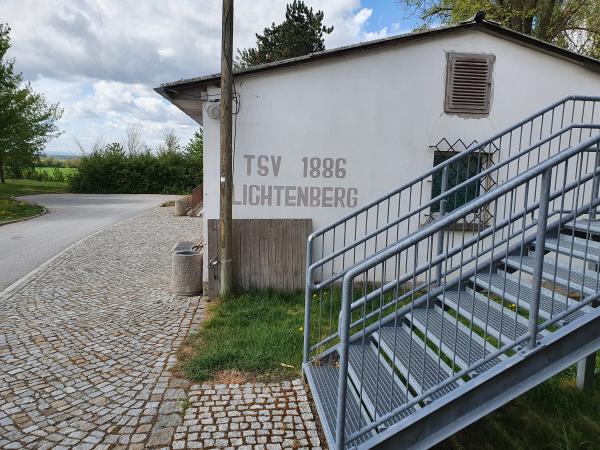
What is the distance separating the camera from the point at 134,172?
107 ft

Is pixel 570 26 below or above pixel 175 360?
above

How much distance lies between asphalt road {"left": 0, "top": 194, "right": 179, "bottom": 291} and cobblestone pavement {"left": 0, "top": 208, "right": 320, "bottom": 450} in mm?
1989

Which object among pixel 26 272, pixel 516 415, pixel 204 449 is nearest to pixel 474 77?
pixel 516 415

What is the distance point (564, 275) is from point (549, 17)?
15027mm

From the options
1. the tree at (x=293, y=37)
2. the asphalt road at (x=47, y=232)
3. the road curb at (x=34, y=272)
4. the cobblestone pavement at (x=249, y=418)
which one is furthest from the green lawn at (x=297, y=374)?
the tree at (x=293, y=37)

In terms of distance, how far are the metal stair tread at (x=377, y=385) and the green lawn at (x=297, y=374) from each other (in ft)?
1.97

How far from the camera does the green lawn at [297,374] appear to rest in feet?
11.2

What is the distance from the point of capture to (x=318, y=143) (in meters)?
7.04

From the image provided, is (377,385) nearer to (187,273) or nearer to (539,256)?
(539,256)

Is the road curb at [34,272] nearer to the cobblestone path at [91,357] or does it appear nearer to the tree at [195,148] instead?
the cobblestone path at [91,357]

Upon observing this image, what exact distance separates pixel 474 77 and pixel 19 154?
2826cm

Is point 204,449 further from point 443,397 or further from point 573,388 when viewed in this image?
point 573,388

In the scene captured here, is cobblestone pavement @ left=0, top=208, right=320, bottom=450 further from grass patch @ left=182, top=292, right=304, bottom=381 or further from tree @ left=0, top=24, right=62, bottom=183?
tree @ left=0, top=24, right=62, bottom=183

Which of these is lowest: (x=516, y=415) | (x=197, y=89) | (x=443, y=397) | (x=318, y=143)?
(x=516, y=415)
